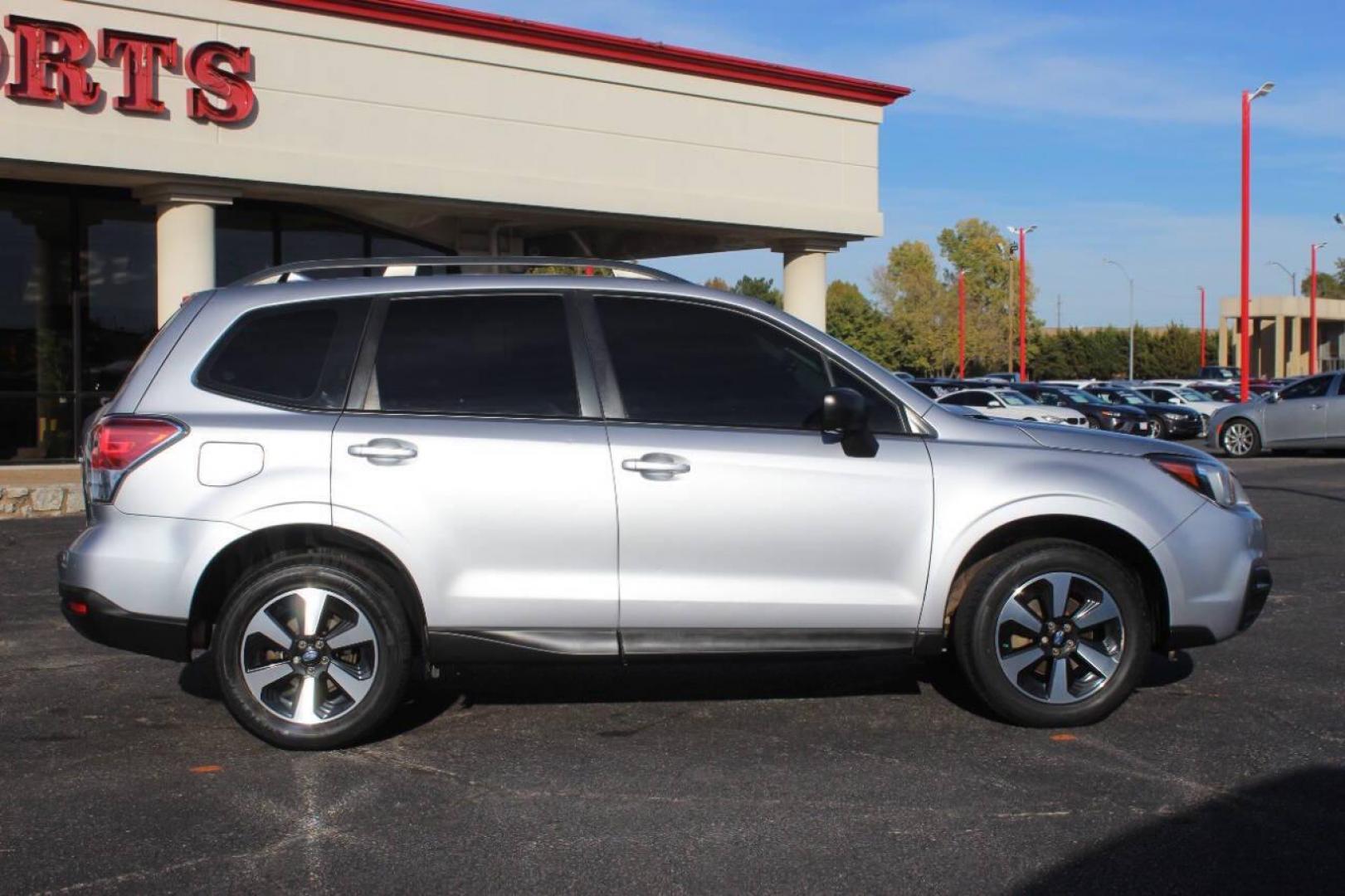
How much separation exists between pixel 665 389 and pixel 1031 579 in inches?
64.9

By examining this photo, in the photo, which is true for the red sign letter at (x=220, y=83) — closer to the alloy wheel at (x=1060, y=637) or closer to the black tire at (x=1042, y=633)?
the black tire at (x=1042, y=633)

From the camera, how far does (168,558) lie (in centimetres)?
552

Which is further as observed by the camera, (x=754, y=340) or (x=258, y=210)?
(x=258, y=210)

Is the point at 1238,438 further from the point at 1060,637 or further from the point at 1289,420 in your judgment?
the point at 1060,637

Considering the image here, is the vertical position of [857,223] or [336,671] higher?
[857,223]

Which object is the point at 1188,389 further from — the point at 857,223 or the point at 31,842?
the point at 31,842

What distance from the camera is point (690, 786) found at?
16.8 ft

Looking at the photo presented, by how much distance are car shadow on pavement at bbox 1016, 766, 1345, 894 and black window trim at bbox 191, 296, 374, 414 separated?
3183 millimetres

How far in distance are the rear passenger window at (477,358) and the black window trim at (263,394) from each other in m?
0.09

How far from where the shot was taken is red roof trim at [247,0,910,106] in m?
16.6

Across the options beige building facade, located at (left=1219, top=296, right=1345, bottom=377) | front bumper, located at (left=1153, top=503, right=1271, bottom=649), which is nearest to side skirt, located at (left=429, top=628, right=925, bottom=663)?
front bumper, located at (left=1153, top=503, right=1271, bottom=649)

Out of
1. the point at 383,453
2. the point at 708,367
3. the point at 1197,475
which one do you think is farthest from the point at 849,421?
the point at 383,453

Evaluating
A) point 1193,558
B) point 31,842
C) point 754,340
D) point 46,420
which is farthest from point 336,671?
point 46,420

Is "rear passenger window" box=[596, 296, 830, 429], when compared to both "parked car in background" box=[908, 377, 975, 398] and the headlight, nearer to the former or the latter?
the headlight
